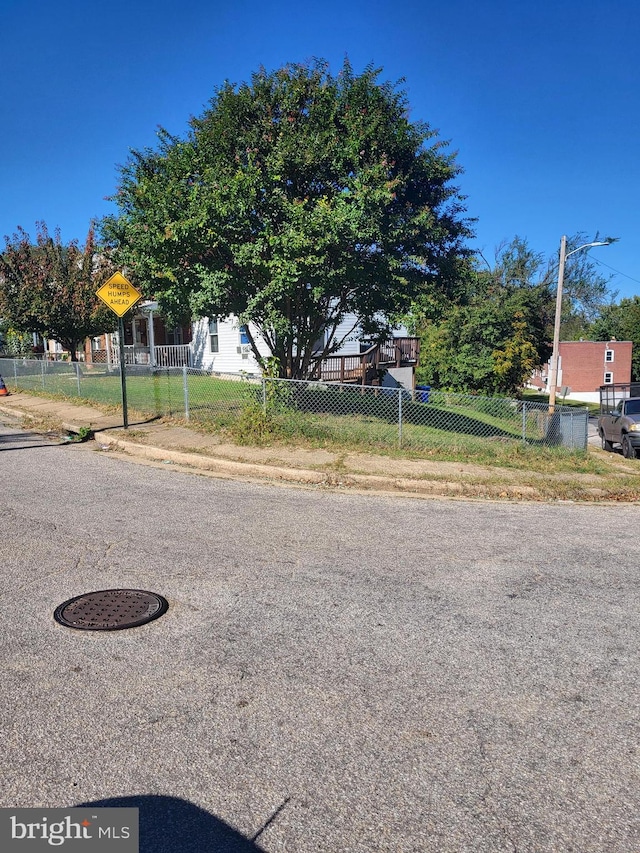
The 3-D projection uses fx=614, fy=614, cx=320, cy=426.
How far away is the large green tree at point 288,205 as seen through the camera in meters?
11.4

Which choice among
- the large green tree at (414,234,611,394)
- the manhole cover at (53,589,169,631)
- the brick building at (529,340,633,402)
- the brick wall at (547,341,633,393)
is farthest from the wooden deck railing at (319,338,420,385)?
the brick wall at (547,341,633,393)

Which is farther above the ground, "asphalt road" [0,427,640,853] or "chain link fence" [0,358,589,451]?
"chain link fence" [0,358,589,451]

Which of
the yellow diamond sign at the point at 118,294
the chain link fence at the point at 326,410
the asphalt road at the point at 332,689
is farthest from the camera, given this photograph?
the yellow diamond sign at the point at 118,294

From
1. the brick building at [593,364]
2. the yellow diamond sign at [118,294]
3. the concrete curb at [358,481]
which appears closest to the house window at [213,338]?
the yellow diamond sign at [118,294]

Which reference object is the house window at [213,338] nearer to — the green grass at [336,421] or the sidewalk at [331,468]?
the green grass at [336,421]

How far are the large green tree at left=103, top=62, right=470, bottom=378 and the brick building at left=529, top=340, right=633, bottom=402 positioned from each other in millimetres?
53328

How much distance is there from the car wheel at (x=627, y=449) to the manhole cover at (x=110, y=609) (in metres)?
15.5

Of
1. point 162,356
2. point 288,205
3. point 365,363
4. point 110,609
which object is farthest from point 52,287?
point 110,609

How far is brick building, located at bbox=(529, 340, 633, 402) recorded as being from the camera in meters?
62.0

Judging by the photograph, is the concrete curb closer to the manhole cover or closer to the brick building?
the manhole cover

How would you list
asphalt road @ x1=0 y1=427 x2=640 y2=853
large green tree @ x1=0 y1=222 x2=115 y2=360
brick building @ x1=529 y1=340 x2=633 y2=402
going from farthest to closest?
brick building @ x1=529 y1=340 x2=633 y2=402 → large green tree @ x1=0 y1=222 x2=115 y2=360 → asphalt road @ x1=0 y1=427 x2=640 y2=853

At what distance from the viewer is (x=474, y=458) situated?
10180mm

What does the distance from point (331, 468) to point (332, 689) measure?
5845mm

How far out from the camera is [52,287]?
2312 cm
